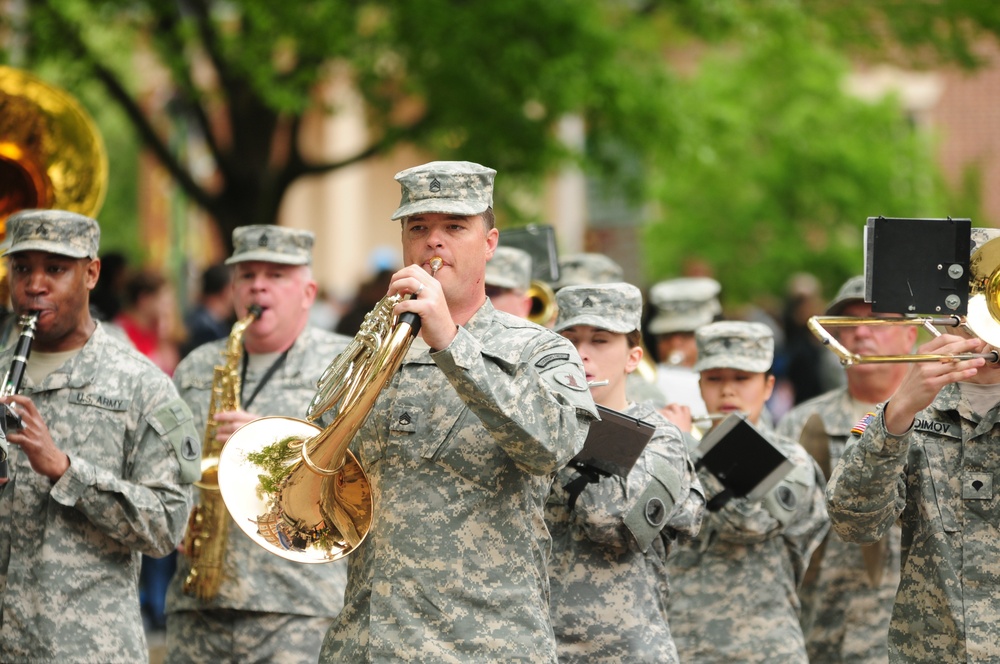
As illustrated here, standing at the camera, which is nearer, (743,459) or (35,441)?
(35,441)

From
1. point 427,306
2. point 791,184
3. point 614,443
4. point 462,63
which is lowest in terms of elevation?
point 614,443

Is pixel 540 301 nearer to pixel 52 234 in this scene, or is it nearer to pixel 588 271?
pixel 588 271

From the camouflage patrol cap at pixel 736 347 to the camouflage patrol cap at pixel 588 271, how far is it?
49.3 inches

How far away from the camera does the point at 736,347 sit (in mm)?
7219

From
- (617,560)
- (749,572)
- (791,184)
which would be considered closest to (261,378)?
(617,560)

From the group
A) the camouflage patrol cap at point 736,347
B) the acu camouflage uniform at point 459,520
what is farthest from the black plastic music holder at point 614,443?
the camouflage patrol cap at point 736,347

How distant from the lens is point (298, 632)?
681cm

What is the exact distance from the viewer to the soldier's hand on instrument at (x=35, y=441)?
5.52 meters

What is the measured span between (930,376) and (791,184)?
18.3 meters

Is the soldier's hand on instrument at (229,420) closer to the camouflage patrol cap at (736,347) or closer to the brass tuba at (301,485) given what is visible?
the brass tuba at (301,485)

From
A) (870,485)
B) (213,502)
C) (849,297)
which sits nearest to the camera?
(870,485)

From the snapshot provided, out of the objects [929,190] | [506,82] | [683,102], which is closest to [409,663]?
[506,82]

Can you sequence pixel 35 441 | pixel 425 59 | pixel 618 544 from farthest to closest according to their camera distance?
pixel 425 59
pixel 618 544
pixel 35 441

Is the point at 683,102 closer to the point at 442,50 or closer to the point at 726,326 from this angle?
the point at 442,50
